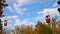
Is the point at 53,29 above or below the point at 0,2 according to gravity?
below

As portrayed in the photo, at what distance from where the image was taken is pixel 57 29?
113ft

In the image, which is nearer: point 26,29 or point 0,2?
point 0,2

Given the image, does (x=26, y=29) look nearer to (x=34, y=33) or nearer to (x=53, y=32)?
(x=34, y=33)

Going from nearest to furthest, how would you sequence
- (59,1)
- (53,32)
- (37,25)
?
(59,1), (53,32), (37,25)

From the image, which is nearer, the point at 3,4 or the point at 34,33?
the point at 3,4

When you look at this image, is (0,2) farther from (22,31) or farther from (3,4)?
(22,31)

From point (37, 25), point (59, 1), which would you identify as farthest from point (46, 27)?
point (59, 1)

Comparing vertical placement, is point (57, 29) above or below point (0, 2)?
below

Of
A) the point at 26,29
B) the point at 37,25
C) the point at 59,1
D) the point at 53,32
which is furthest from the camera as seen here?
the point at 26,29

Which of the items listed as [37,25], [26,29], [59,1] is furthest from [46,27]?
[59,1]

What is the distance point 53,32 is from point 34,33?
329 centimetres

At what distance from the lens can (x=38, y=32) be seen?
108 feet

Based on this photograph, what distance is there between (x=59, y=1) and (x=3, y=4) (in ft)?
15.1

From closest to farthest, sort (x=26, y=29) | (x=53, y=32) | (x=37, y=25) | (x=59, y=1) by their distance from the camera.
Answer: (x=59, y=1), (x=53, y=32), (x=37, y=25), (x=26, y=29)
